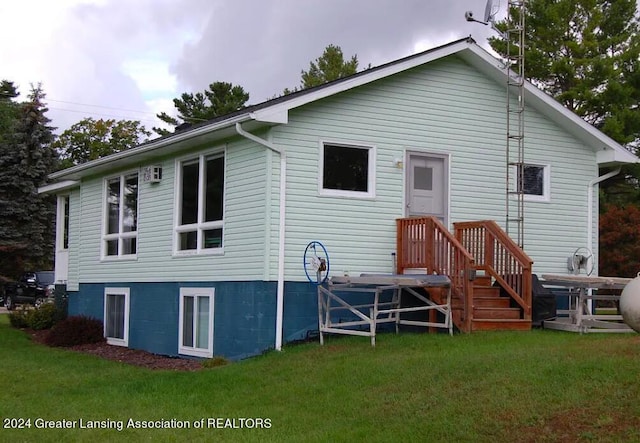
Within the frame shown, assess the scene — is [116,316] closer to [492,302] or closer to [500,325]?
[492,302]

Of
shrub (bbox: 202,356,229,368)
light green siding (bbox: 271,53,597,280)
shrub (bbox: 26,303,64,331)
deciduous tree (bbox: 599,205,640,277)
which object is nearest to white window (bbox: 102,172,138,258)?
shrub (bbox: 26,303,64,331)

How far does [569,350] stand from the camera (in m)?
9.34

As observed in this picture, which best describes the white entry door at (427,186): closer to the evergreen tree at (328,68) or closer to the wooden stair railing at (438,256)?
the wooden stair railing at (438,256)

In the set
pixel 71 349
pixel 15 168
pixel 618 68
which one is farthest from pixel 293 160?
pixel 15 168

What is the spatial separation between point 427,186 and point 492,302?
222cm

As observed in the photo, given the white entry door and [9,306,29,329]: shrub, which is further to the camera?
[9,306,29,329]: shrub

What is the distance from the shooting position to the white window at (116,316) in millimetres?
15984

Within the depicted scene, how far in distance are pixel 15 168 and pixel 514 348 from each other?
92.1 feet

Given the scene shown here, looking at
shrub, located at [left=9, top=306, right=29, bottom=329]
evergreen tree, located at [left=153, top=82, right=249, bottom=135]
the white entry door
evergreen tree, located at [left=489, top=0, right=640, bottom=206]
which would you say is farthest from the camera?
evergreen tree, located at [left=153, top=82, right=249, bottom=135]

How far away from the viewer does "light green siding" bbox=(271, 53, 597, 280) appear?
12523 mm

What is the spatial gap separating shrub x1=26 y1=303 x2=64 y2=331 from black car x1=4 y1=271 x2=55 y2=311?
9.72 metres

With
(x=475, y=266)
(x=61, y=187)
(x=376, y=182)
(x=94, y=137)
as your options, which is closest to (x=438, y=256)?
(x=475, y=266)

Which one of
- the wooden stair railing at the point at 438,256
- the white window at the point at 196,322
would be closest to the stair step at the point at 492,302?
the wooden stair railing at the point at 438,256

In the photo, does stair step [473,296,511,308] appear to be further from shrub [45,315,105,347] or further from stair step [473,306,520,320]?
shrub [45,315,105,347]
